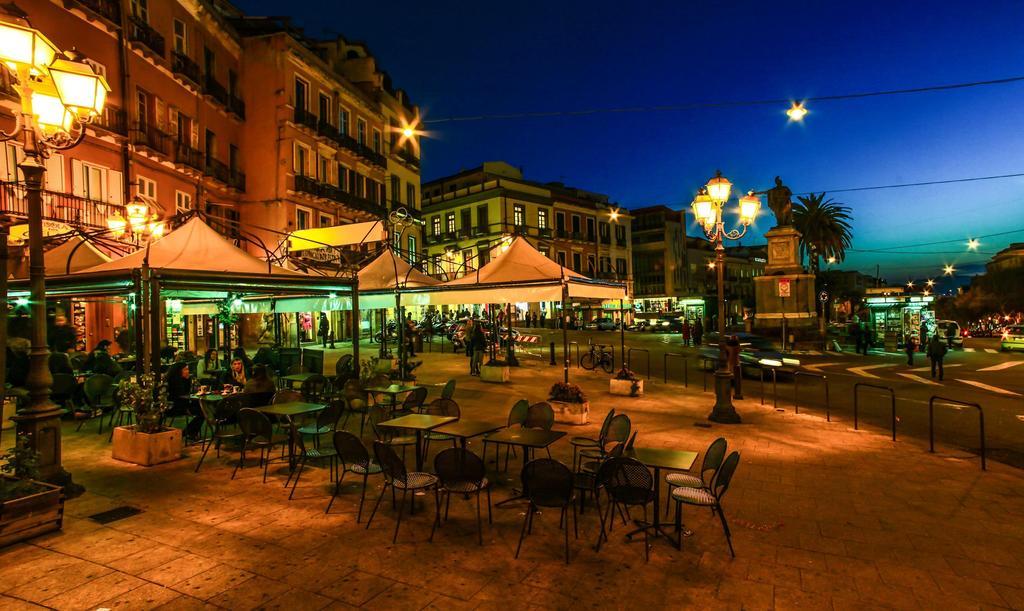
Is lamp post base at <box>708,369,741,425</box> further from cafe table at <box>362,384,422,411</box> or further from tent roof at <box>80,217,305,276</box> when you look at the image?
tent roof at <box>80,217,305,276</box>

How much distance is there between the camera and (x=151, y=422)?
7391 mm

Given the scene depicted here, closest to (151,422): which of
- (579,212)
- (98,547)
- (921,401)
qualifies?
(98,547)

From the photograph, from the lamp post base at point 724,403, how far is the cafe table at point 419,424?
5874mm

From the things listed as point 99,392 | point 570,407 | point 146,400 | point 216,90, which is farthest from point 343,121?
point 146,400

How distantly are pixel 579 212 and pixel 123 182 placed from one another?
44.5m

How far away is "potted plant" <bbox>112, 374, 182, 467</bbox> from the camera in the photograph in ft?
23.7

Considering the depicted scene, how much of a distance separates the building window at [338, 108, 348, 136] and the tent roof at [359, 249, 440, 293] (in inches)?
772

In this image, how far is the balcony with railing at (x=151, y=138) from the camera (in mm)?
18906

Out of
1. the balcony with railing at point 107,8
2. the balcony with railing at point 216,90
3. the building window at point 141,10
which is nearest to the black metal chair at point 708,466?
the balcony with railing at point 107,8

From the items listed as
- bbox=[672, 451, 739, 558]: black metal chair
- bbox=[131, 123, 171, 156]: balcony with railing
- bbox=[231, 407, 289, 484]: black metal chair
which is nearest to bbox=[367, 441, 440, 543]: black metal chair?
bbox=[231, 407, 289, 484]: black metal chair

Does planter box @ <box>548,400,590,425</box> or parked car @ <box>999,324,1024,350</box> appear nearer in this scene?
planter box @ <box>548,400,590,425</box>

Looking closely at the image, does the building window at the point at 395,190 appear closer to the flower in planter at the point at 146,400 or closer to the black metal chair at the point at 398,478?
the flower in planter at the point at 146,400

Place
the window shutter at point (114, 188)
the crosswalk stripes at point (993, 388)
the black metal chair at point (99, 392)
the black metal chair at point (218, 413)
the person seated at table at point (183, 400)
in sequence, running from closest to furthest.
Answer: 1. the black metal chair at point (218, 413)
2. the person seated at table at point (183, 400)
3. the black metal chair at point (99, 392)
4. the crosswalk stripes at point (993, 388)
5. the window shutter at point (114, 188)

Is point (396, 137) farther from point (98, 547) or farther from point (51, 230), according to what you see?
point (98, 547)
